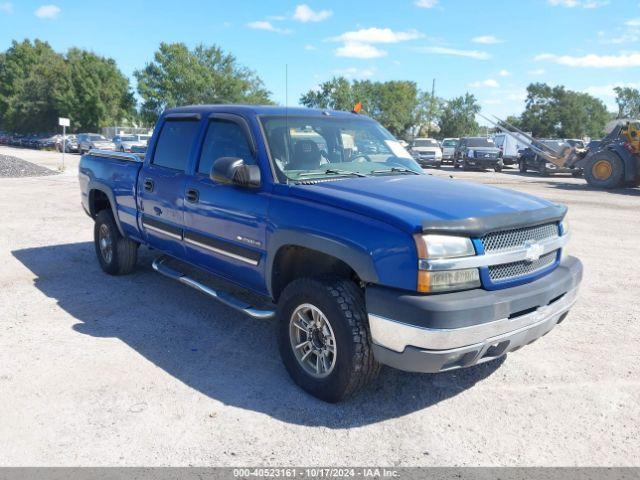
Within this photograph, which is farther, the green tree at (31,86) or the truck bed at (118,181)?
the green tree at (31,86)

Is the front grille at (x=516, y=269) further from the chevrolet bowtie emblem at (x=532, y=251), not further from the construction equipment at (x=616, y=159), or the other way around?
the construction equipment at (x=616, y=159)

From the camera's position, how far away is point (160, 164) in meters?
5.27

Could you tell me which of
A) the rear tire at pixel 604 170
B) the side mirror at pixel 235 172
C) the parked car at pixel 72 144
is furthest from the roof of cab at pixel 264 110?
the parked car at pixel 72 144

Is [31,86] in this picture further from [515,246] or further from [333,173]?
[515,246]

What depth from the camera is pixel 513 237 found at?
131 inches

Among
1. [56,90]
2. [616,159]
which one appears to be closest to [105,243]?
[616,159]

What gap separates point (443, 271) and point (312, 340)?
1092 mm

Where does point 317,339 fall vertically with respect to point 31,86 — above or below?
below

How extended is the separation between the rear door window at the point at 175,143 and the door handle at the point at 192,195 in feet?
1.11

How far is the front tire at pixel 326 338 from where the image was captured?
3244 millimetres

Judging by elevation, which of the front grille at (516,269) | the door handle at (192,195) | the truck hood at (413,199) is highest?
the truck hood at (413,199)

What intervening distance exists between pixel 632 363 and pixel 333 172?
2761mm

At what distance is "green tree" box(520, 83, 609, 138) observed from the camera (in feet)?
264

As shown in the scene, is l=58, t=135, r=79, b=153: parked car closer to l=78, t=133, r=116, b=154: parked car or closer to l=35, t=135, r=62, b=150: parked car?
l=78, t=133, r=116, b=154: parked car
